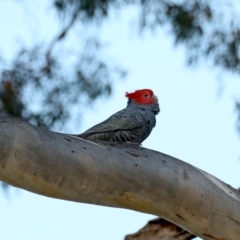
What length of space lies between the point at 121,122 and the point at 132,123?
6cm

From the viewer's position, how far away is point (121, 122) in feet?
9.37

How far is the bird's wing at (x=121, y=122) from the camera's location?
9.06ft

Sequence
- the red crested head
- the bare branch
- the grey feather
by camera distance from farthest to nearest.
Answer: the red crested head → the grey feather → the bare branch

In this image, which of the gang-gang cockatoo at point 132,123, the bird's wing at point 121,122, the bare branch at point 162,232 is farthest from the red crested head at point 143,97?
the bare branch at point 162,232

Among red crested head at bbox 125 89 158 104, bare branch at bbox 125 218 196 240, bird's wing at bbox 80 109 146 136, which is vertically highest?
red crested head at bbox 125 89 158 104

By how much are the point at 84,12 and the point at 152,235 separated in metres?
2.07

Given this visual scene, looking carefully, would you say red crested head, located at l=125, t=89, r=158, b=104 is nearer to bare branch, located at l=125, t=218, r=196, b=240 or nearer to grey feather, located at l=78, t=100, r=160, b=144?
grey feather, located at l=78, t=100, r=160, b=144

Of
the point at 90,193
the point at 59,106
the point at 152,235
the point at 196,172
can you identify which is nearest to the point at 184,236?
the point at 152,235

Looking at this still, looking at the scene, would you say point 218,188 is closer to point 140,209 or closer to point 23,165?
point 140,209

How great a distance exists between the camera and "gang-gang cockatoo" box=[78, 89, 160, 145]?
2766 mm

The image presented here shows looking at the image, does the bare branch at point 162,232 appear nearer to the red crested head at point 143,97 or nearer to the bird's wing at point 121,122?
the bird's wing at point 121,122

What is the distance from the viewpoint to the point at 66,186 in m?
2.37

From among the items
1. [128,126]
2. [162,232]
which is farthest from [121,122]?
[162,232]

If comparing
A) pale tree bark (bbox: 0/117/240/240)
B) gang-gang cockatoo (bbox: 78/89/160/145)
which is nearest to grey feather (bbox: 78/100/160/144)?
gang-gang cockatoo (bbox: 78/89/160/145)
